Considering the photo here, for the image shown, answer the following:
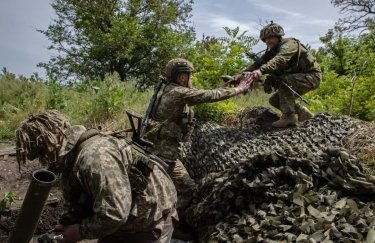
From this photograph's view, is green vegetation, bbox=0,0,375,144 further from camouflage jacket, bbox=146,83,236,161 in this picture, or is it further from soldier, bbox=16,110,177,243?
soldier, bbox=16,110,177,243

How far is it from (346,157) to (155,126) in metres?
2.27

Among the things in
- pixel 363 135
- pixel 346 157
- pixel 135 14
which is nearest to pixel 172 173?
pixel 346 157

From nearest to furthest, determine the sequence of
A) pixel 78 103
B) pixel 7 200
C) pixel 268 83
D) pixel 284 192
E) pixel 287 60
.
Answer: pixel 284 192
pixel 7 200
pixel 287 60
pixel 268 83
pixel 78 103

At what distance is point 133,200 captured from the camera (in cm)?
286

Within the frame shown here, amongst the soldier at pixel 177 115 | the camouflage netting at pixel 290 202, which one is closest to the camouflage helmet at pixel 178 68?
the soldier at pixel 177 115

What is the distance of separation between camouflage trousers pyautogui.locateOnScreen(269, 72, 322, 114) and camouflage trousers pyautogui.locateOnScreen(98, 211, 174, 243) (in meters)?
4.41

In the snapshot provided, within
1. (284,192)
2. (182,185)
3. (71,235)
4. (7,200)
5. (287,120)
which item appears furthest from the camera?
(287,120)

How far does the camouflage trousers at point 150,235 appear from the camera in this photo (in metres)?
3.02

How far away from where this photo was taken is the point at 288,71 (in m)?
7.11

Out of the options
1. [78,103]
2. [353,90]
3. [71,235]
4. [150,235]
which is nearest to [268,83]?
[353,90]

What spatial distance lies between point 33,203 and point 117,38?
1802cm

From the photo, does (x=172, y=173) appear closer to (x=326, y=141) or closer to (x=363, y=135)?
(x=326, y=141)

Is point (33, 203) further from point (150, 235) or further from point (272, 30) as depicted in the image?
point (272, 30)

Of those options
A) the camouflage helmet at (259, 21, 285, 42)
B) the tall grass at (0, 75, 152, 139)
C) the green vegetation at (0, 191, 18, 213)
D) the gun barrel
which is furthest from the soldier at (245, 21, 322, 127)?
the gun barrel
